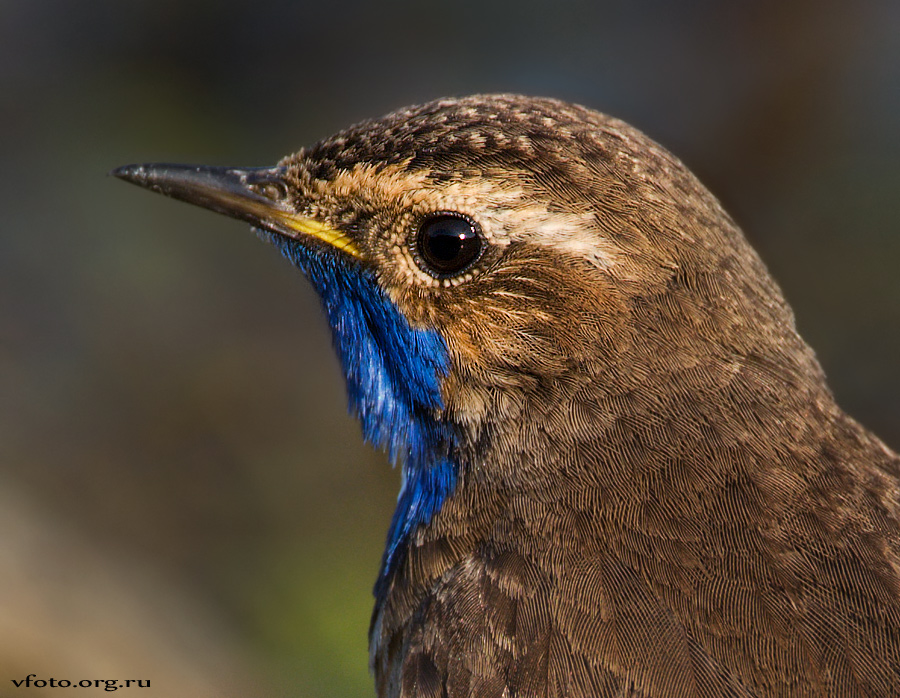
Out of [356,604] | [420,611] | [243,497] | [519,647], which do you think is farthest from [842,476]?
[243,497]

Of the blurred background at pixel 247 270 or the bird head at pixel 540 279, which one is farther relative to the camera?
the blurred background at pixel 247 270

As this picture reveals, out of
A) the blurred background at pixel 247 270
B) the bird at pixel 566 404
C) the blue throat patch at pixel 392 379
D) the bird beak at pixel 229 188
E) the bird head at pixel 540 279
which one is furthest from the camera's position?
the blurred background at pixel 247 270

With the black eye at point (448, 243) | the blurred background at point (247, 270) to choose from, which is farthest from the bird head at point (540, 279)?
the blurred background at point (247, 270)

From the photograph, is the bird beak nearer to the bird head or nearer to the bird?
the bird

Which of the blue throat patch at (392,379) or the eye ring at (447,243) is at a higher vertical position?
the eye ring at (447,243)

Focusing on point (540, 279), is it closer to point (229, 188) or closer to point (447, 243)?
point (447, 243)

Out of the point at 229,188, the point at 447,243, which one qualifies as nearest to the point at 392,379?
the point at 447,243

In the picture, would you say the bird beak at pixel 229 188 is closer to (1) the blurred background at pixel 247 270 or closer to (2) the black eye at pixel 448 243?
(2) the black eye at pixel 448 243

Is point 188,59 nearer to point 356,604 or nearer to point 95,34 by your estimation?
point 95,34

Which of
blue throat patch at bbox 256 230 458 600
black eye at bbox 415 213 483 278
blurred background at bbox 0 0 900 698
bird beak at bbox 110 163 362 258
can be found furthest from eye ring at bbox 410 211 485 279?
blurred background at bbox 0 0 900 698
